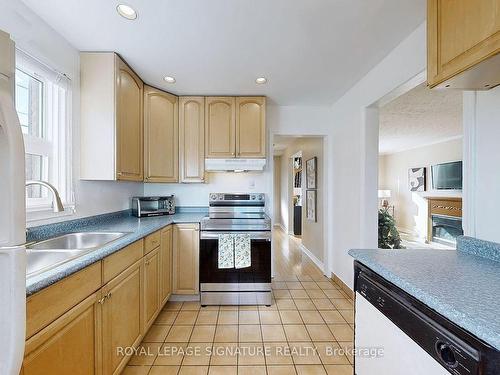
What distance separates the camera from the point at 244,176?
3332mm

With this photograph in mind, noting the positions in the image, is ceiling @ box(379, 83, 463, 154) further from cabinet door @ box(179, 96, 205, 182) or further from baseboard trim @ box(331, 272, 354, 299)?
cabinet door @ box(179, 96, 205, 182)

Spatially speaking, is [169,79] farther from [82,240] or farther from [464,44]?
[464,44]

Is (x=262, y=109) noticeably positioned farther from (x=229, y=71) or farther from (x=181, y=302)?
(x=181, y=302)

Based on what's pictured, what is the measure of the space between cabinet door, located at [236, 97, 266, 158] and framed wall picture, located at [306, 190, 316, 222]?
4.79 feet

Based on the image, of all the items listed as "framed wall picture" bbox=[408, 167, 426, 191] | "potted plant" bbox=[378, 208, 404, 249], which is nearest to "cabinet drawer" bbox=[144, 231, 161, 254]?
"potted plant" bbox=[378, 208, 404, 249]

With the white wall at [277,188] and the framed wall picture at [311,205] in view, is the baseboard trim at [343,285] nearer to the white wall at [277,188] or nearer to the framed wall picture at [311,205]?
the framed wall picture at [311,205]

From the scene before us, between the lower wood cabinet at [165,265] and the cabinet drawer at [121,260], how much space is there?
503 mm

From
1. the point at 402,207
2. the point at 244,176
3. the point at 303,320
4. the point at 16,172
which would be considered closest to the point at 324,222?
the point at 244,176

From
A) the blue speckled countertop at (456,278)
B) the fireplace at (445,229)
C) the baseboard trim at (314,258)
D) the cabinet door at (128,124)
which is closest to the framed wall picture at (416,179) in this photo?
the fireplace at (445,229)

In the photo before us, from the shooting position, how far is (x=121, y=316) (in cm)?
153

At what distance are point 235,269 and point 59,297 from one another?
5.67 ft

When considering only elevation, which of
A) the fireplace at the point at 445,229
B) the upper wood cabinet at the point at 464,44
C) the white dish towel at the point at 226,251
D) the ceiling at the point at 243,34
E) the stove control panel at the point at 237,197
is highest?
the ceiling at the point at 243,34

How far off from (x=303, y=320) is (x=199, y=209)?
5.85 feet

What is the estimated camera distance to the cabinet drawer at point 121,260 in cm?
135
